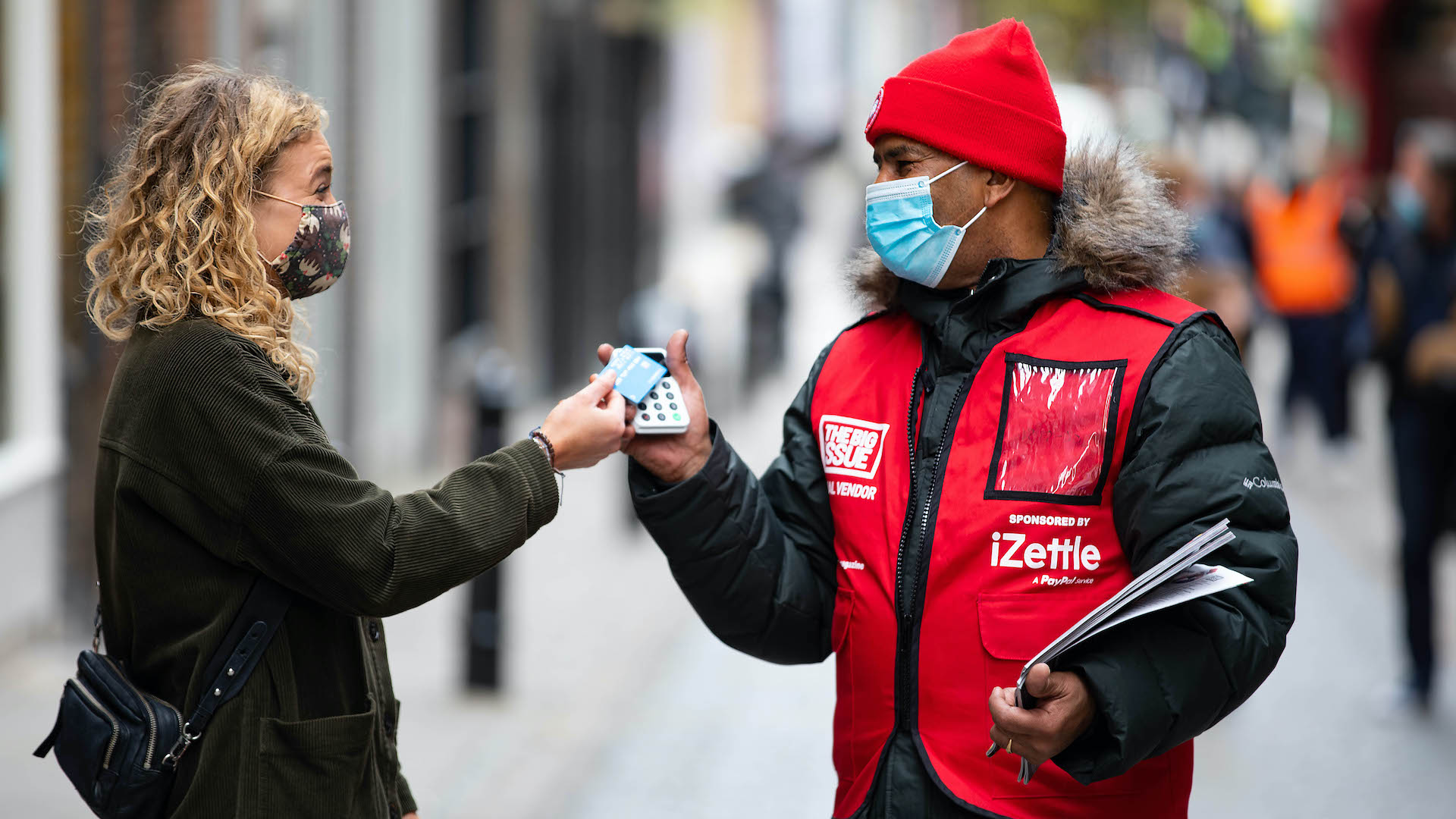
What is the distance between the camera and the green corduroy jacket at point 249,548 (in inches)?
92.2

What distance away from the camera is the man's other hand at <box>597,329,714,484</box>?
9.36ft

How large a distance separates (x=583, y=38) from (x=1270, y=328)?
981 centimetres

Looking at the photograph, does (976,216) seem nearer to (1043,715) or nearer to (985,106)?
(985,106)

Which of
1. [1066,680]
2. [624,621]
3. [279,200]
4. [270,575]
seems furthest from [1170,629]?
[624,621]

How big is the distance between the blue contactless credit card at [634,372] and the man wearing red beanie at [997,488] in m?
0.04

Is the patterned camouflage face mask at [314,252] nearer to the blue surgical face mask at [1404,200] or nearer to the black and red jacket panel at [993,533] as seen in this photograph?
the black and red jacket panel at [993,533]

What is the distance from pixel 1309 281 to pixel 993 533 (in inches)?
404

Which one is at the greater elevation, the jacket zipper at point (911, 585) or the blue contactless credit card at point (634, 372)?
the blue contactless credit card at point (634, 372)

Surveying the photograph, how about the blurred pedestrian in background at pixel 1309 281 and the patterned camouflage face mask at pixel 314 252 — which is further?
the blurred pedestrian in background at pixel 1309 281

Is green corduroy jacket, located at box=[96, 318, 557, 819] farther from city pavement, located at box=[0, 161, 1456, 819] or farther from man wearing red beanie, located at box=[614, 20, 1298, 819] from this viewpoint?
city pavement, located at box=[0, 161, 1456, 819]

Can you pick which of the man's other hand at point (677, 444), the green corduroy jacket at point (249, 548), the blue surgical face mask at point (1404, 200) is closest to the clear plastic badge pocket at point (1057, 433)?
the man's other hand at point (677, 444)

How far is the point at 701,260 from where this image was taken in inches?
918

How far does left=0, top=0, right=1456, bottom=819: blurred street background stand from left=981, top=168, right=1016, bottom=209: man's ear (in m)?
0.30

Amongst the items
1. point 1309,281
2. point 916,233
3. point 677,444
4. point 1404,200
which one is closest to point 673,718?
point 677,444
